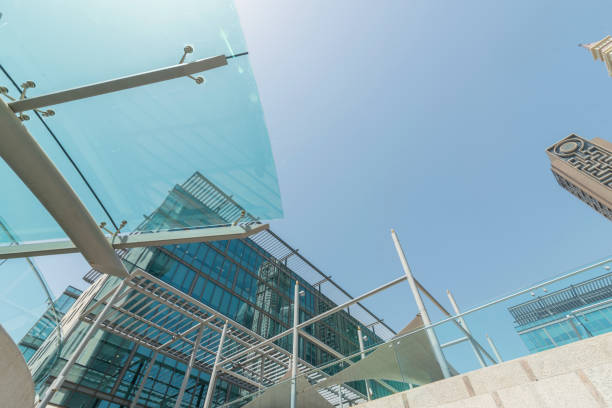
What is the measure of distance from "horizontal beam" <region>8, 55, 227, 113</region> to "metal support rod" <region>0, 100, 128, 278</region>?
0.27 m

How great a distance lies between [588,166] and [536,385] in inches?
2940

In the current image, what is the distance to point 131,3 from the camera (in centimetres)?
305

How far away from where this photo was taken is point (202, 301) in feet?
64.3

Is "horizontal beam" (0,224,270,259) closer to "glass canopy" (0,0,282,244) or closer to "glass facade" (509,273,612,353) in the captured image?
"glass canopy" (0,0,282,244)

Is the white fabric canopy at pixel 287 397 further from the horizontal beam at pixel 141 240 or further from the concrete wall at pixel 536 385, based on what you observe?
the horizontal beam at pixel 141 240

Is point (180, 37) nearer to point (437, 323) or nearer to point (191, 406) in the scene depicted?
point (437, 323)

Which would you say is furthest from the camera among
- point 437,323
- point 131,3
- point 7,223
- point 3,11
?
point 437,323

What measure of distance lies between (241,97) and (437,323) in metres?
5.12

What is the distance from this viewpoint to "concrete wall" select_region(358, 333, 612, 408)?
Answer: 10.0ft

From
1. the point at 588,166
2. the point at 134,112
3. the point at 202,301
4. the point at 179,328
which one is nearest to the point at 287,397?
the point at 134,112

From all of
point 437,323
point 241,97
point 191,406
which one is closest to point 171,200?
point 241,97

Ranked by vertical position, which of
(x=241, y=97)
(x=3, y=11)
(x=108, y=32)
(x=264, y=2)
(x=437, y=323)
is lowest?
Answer: (x=437, y=323)

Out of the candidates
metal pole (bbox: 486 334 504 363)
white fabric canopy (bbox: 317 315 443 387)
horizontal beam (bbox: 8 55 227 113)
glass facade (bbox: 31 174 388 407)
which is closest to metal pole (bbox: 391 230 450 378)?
white fabric canopy (bbox: 317 315 443 387)

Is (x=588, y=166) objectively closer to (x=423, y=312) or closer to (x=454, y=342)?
(x=423, y=312)
